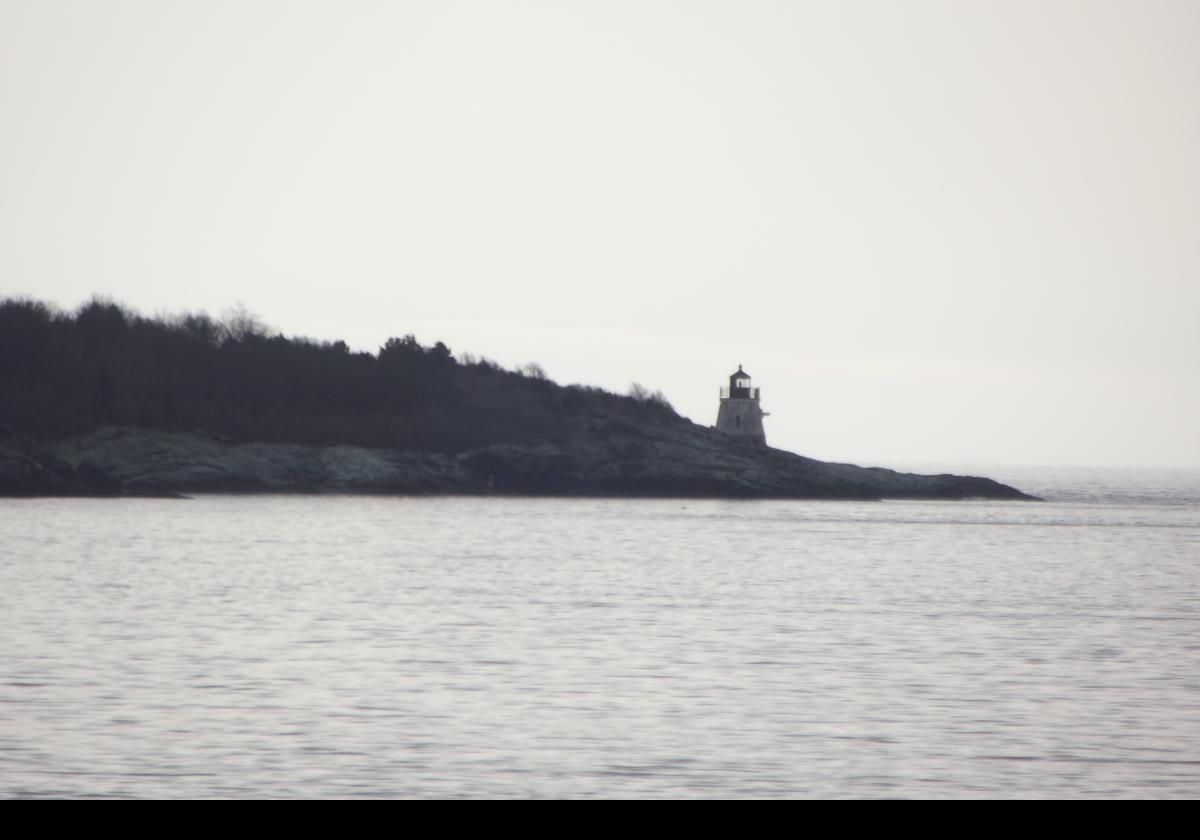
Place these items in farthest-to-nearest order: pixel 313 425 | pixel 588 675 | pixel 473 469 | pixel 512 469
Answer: pixel 512 469 → pixel 473 469 → pixel 313 425 → pixel 588 675

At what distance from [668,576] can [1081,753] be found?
34591mm

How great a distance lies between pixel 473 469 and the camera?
464 feet

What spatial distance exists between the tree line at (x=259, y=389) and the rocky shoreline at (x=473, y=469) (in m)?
1.75

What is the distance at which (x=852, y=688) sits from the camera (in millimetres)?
23594

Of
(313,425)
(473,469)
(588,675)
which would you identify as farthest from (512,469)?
(588,675)

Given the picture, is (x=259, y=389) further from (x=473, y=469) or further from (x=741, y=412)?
(x=741, y=412)

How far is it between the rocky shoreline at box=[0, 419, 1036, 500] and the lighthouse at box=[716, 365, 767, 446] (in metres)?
1.23

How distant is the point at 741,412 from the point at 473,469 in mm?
27502

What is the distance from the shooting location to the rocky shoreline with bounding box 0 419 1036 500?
395 ft

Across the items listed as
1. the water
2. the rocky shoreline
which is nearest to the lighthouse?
the rocky shoreline

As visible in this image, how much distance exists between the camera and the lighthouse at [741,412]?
143750 mm

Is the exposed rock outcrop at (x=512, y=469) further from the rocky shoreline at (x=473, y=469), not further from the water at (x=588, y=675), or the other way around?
the water at (x=588, y=675)
